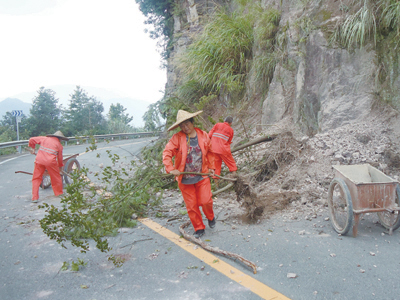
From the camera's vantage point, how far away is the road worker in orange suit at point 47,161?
23.9 feet

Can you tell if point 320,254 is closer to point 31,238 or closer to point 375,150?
point 375,150

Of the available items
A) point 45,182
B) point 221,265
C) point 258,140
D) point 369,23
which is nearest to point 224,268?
point 221,265

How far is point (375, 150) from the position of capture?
6172 mm

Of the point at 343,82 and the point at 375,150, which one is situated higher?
the point at 343,82

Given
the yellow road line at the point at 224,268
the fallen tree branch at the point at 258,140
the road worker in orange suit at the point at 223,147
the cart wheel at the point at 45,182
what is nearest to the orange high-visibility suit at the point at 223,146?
the road worker in orange suit at the point at 223,147

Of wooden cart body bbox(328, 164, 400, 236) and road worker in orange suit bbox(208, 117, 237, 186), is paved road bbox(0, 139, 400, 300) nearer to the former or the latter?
wooden cart body bbox(328, 164, 400, 236)

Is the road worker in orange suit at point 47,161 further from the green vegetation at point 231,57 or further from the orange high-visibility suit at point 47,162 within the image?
the green vegetation at point 231,57

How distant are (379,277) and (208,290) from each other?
65.8 inches

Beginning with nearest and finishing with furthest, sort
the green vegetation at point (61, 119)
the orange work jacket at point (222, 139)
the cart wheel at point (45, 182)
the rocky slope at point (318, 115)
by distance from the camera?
the rocky slope at point (318, 115) → the orange work jacket at point (222, 139) → the cart wheel at point (45, 182) → the green vegetation at point (61, 119)

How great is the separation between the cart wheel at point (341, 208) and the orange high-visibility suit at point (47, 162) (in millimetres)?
5880

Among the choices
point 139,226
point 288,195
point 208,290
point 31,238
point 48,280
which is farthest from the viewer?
point 288,195

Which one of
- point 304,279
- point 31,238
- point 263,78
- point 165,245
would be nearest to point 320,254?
point 304,279

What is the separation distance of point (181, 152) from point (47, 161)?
13.5 ft

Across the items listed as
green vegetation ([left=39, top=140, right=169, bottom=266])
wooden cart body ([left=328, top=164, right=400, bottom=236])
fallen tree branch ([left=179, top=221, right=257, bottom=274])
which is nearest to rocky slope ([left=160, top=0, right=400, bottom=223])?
wooden cart body ([left=328, top=164, right=400, bottom=236])
